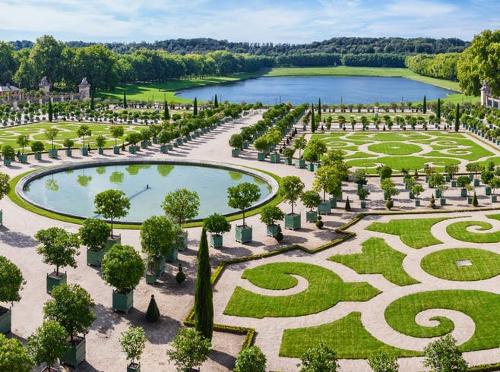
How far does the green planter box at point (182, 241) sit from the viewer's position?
113 feet

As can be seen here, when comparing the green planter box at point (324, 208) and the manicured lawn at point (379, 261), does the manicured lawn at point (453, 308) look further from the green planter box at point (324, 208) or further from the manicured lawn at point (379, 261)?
the green planter box at point (324, 208)

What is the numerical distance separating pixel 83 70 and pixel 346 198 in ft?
357

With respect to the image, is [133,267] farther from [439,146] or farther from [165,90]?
[165,90]

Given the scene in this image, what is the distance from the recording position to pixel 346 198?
4897 cm

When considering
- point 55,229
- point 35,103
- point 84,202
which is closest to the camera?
point 55,229

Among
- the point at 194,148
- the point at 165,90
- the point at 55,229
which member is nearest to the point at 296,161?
the point at 194,148

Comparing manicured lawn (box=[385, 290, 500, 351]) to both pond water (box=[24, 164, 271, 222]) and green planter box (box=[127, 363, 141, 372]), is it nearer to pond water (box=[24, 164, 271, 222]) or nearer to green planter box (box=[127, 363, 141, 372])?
green planter box (box=[127, 363, 141, 372])

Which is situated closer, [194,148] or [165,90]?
[194,148]

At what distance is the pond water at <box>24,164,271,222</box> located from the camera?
151 ft

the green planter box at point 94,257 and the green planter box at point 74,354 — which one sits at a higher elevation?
the green planter box at point 94,257

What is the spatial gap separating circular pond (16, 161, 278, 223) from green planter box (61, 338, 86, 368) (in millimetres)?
19230

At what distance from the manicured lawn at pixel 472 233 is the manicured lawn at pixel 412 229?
1468mm

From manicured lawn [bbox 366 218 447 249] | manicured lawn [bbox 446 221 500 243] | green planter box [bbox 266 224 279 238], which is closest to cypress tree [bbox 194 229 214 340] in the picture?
green planter box [bbox 266 224 279 238]

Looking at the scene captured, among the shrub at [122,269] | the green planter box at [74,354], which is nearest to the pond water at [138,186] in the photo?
the shrub at [122,269]
